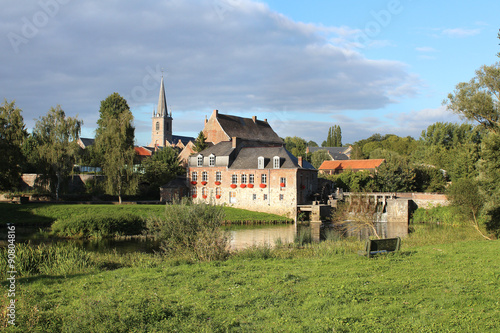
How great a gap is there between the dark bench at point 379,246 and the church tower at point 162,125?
3534 inches

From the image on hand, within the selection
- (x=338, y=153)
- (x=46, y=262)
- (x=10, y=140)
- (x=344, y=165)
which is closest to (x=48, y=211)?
(x=10, y=140)

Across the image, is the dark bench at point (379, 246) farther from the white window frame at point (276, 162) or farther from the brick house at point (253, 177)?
the white window frame at point (276, 162)

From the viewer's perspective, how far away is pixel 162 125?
3969 inches

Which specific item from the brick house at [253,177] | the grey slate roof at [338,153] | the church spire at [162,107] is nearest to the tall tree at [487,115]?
the brick house at [253,177]

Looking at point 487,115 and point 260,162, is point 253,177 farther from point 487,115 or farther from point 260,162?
point 487,115

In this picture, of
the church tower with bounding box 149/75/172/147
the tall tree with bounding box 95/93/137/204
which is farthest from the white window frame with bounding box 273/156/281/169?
the church tower with bounding box 149/75/172/147

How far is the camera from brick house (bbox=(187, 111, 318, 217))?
41250mm

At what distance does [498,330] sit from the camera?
6.19 m

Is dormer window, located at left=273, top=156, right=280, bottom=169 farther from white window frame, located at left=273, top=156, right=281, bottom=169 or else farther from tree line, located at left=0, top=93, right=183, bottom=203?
tree line, located at left=0, top=93, right=183, bottom=203

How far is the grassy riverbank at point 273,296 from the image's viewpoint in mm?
6512

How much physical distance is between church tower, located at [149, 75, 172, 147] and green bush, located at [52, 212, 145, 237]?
242 feet

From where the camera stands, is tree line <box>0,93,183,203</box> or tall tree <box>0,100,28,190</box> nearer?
tall tree <box>0,100,28,190</box>

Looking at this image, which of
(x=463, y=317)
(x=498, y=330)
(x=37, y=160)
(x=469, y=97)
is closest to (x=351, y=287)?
(x=463, y=317)

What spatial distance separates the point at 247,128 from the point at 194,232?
43138 mm
